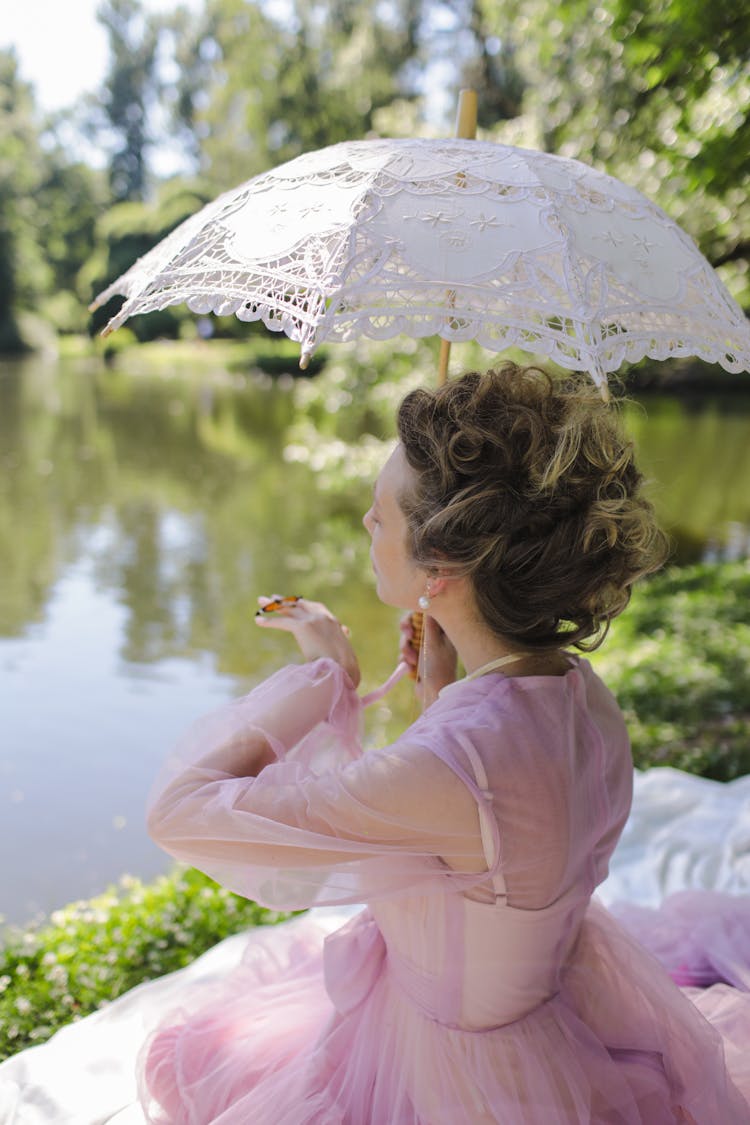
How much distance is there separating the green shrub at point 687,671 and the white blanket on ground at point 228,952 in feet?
1.75

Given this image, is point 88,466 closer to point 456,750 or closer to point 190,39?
point 456,750

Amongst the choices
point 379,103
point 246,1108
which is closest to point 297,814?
point 246,1108

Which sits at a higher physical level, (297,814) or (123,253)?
(123,253)

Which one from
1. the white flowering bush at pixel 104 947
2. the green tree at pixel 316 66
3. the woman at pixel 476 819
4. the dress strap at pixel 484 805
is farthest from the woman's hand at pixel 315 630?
the green tree at pixel 316 66

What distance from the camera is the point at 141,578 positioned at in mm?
7344

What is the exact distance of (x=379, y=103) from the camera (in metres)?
16.8

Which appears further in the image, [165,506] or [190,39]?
[190,39]

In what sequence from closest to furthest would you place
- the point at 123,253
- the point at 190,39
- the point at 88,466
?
1. the point at 88,466
2. the point at 123,253
3. the point at 190,39

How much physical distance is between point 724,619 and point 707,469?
750 centimetres

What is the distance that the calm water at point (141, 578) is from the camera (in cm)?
403

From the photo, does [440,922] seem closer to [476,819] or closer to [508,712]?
[476,819]

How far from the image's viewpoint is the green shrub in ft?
13.6

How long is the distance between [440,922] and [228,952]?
133 cm

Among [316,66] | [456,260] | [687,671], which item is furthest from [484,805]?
[316,66]
